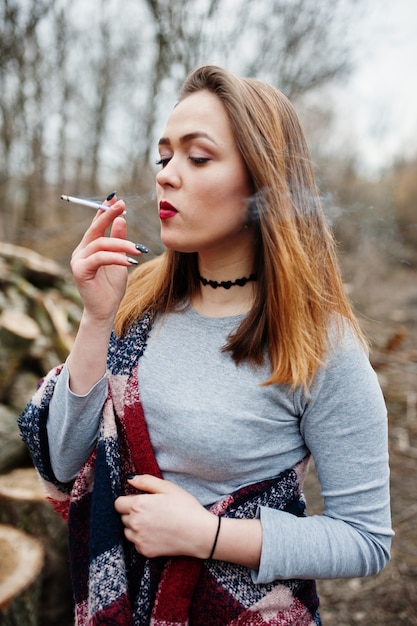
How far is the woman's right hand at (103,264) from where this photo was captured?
42.3 inches

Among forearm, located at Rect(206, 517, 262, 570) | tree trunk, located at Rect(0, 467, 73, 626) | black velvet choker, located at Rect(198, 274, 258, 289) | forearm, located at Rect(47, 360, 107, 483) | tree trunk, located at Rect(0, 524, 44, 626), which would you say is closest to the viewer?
forearm, located at Rect(206, 517, 262, 570)

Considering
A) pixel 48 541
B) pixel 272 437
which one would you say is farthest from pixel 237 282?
pixel 48 541

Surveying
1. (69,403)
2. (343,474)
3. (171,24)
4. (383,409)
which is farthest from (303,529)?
(171,24)

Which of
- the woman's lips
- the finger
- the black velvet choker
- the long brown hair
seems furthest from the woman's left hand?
the woman's lips

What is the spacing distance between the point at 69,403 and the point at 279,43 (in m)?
4.84

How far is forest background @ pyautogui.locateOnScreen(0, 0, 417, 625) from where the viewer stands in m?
3.36

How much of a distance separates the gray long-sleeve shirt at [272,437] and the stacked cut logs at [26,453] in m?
1.28

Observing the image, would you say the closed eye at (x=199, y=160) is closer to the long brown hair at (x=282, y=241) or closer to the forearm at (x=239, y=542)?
the long brown hair at (x=282, y=241)

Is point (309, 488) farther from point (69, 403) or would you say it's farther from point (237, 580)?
point (69, 403)

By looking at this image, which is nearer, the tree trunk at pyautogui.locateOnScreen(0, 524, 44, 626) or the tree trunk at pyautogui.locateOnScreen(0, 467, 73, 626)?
the tree trunk at pyautogui.locateOnScreen(0, 524, 44, 626)

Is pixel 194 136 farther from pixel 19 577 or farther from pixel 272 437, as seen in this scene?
pixel 19 577

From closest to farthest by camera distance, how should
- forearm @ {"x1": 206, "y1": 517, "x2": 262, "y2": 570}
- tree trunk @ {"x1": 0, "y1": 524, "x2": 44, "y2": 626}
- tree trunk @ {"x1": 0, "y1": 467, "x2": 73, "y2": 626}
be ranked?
forearm @ {"x1": 206, "y1": 517, "x2": 262, "y2": 570}, tree trunk @ {"x1": 0, "y1": 524, "x2": 44, "y2": 626}, tree trunk @ {"x1": 0, "y1": 467, "x2": 73, "y2": 626}

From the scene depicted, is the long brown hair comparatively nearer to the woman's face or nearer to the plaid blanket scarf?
the woman's face

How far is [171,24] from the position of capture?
14.1 feet
